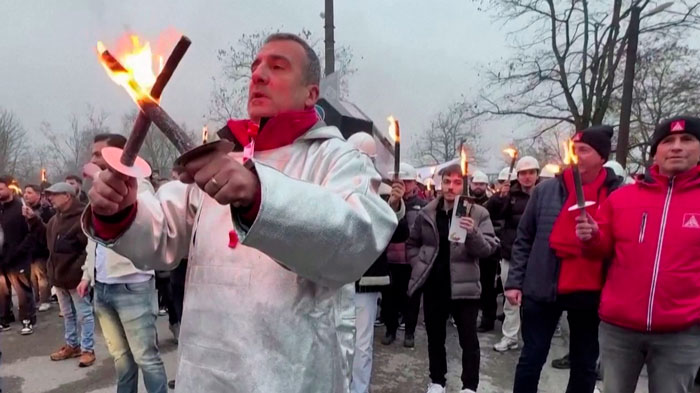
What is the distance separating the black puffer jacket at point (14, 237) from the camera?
7.15 m

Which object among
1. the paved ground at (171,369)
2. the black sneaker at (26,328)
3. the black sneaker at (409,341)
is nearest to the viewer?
the paved ground at (171,369)

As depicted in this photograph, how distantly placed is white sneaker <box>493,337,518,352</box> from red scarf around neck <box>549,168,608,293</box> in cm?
268

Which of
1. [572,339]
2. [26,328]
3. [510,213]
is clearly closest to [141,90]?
[572,339]

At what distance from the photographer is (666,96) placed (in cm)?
2050

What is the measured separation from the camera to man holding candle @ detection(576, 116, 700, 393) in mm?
2873

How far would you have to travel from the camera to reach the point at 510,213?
665 cm

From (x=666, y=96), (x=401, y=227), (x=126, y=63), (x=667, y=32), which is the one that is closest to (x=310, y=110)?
(x=126, y=63)

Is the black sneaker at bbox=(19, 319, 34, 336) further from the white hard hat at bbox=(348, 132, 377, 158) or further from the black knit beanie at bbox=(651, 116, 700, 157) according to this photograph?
the black knit beanie at bbox=(651, 116, 700, 157)

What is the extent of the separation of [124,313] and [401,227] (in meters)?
2.54

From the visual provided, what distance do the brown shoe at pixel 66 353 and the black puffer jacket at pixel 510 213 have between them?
5249mm

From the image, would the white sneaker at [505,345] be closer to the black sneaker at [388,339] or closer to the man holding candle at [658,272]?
the black sneaker at [388,339]

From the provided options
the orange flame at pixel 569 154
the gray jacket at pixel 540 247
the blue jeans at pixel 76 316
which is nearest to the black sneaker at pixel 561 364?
the gray jacket at pixel 540 247

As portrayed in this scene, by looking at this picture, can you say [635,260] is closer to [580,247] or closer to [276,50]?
[580,247]

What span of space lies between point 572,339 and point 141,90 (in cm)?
366
